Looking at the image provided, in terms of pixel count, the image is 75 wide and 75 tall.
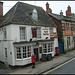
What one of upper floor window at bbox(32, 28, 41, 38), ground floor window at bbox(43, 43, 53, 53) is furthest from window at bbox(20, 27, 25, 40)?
ground floor window at bbox(43, 43, 53, 53)

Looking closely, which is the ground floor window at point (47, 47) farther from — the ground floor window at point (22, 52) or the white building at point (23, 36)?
the ground floor window at point (22, 52)

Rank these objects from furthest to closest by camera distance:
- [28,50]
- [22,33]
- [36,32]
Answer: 1. [36,32]
2. [22,33]
3. [28,50]

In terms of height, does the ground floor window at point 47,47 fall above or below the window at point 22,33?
below

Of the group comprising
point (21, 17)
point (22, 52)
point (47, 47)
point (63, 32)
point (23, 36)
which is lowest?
point (22, 52)

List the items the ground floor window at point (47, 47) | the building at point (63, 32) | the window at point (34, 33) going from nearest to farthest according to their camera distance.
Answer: the window at point (34, 33) → the ground floor window at point (47, 47) → the building at point (63, 32)

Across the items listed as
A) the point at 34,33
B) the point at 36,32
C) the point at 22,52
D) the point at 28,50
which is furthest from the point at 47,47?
the point at 22,52

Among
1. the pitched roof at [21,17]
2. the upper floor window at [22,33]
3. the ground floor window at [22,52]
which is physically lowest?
the ground floor window at [22,52]

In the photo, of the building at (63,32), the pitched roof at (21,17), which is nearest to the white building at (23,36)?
the pitched roof at (21,17)

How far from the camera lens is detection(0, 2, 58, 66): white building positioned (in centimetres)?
1259

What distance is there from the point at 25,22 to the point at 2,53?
6078 millimetres

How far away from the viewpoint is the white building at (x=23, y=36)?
12.6 m

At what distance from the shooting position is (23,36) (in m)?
13.7

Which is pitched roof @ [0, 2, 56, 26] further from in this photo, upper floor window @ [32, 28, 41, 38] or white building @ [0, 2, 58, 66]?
upper floor window @ [32, 28, 41, 38]

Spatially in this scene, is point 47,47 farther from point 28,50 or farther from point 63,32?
point 63,32
